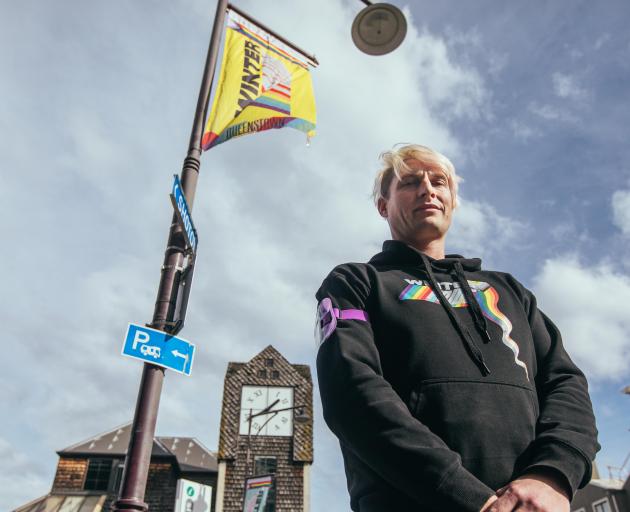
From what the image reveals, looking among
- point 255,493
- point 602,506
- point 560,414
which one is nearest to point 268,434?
point 255,493

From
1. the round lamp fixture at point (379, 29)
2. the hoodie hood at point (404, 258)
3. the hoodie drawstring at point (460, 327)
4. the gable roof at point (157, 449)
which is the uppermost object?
the round lamp fixture at point (379, 29)

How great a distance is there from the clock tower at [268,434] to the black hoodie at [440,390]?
890 inches

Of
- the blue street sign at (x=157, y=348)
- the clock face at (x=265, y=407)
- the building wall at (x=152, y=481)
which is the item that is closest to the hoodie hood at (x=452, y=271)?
the blue street sign at (x=157, y=348)

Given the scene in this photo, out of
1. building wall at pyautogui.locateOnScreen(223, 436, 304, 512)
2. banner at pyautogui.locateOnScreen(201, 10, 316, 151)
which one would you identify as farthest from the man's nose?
building wall at pyautogui.locateOnScreen(223, 436, 304, 512)

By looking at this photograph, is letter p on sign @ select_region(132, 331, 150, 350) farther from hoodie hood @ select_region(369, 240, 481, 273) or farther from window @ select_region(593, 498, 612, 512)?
window @ select_region(593, 498, 612, 512)

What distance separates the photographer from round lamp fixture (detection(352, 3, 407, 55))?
7.01m

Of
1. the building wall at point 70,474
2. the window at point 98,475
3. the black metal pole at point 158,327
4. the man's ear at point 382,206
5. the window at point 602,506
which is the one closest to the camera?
the man's ear at point 382,206

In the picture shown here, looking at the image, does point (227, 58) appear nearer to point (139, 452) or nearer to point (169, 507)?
point (139, 452)

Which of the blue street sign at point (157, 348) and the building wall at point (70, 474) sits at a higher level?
the building wall at point (70, 474)

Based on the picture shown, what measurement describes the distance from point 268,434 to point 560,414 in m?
26.8

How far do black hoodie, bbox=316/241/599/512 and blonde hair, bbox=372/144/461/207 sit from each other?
498mm

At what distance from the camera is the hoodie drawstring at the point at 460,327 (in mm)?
1890

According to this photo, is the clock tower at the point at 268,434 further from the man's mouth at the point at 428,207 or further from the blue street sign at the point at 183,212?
the man's mouth at the point at 428,207

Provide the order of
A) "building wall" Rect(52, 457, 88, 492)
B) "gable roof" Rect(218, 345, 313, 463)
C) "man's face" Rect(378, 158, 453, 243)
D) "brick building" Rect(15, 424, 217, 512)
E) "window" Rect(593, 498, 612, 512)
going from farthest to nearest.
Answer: "window" Rect(593, 498, 612, 512), "building wall" Rect(52, 457, 88, 492), "brick building" Rect(15, 424, 217, 512), "gable roof" Rect(218, 345, 313, 463), "man's face" Rect(378, 158, 453, 243)
